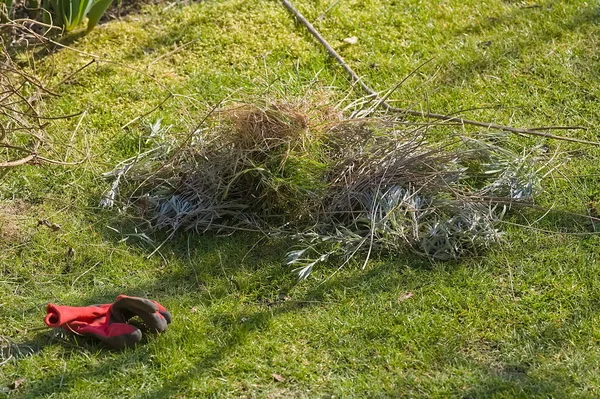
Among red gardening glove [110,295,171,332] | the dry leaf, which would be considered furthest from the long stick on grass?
red gardening glove [110,295,171,332]

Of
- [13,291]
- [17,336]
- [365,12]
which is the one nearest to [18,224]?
[13,291]

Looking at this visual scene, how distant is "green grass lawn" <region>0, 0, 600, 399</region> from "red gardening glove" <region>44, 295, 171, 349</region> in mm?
69

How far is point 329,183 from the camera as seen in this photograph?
5.10m

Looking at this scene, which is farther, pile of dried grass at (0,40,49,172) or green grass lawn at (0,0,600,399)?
pile of dried grass at (0,40,49,172)

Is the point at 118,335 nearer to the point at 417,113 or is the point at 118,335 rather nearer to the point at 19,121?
the point at 19,121

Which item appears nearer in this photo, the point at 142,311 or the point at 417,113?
the point at 142,311

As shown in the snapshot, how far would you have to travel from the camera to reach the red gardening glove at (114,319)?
4285 mm

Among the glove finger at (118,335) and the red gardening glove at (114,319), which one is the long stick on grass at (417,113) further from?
the glove finger at (118,335)

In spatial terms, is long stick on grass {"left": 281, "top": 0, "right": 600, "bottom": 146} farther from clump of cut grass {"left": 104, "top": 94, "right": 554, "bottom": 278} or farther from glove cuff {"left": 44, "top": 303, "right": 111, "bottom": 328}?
glove cuff {"left": 44, "top": 303, "right": 111, "bottom": 328}

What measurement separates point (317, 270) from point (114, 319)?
107 cm

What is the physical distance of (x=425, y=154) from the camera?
17.1 ft

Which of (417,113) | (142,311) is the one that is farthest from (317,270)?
(417,113)

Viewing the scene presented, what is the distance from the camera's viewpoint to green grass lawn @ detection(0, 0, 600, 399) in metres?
4.14

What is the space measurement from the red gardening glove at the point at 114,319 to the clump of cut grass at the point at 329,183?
800 millimetres
